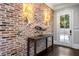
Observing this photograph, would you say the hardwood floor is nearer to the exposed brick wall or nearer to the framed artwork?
the exposed brick wall

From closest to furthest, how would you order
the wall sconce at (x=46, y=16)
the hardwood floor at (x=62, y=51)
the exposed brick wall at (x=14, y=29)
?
the exposed brick wall at (x=14, y=29) → the hardwood floor at (x=62, y=51) → the wall sconce at (x=46, y=16)

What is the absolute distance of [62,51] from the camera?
231cm

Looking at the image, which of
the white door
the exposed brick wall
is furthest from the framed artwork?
the exposed brick wall

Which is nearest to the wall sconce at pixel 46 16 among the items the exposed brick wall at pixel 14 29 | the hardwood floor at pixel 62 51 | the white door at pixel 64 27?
the exposed brick wall at pixel 14 29

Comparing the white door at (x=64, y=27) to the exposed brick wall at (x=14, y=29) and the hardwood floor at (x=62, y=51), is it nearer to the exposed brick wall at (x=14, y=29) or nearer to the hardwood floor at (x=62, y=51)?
the hardwood floor at (x=62, y=51)

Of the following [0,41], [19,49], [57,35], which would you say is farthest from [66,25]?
[0,41]

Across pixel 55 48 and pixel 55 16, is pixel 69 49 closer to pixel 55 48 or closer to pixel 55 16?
pixel 55 48

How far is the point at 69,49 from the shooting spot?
2309mm

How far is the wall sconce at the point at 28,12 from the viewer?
7.42 ft

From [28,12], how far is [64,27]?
85 centimetres

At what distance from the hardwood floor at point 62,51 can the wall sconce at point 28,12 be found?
2.73 ft

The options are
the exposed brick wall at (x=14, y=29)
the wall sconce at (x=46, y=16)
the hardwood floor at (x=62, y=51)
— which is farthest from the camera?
the wall sconce at (x=46, y=16)

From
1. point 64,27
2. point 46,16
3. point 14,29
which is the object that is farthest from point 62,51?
point 14,29

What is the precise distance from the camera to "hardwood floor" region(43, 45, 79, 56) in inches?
87.4
